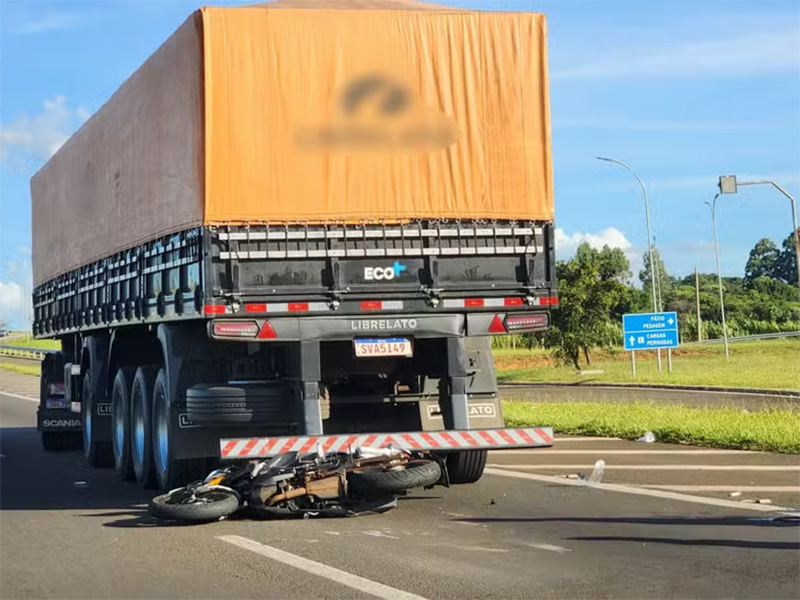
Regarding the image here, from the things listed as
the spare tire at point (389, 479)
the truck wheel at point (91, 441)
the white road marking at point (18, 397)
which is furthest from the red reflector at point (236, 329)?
the white road marking at point (18, 397)

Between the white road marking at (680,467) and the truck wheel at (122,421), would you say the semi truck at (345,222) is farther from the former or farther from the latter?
the white road marking at (680,467)

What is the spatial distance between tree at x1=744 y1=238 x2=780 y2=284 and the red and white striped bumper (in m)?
121

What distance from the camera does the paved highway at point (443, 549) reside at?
7.11m

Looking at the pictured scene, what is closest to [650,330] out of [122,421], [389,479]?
[122,421]

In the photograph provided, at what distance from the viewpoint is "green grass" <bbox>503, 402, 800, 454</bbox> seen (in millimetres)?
14688

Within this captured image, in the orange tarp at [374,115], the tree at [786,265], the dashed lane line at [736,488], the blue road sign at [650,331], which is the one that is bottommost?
the dashed lane line at [736,488]

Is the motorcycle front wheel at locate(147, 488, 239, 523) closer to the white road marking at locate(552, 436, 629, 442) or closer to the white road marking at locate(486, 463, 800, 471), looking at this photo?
the white road marking at locate(486, 463, 800, 471)

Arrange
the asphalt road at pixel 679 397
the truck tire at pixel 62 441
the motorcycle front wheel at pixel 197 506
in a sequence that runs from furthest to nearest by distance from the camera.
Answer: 1. the asphalt road at pixel 679 397
2. the truck tire at pixel 62 441
3. the motorcycle front wheel at pixel 197 506

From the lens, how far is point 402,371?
11.3 meters

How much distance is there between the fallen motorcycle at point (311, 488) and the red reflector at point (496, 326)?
1.43 m

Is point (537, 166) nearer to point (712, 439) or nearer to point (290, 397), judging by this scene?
point (290, 397)

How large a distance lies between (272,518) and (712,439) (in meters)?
7.30

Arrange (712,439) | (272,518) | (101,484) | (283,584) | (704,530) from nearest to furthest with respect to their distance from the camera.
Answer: (283,584) < (704,530) < (272,518) < (101,484) < (712,439)

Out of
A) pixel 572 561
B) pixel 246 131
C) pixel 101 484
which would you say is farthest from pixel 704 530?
pixel 101 484
